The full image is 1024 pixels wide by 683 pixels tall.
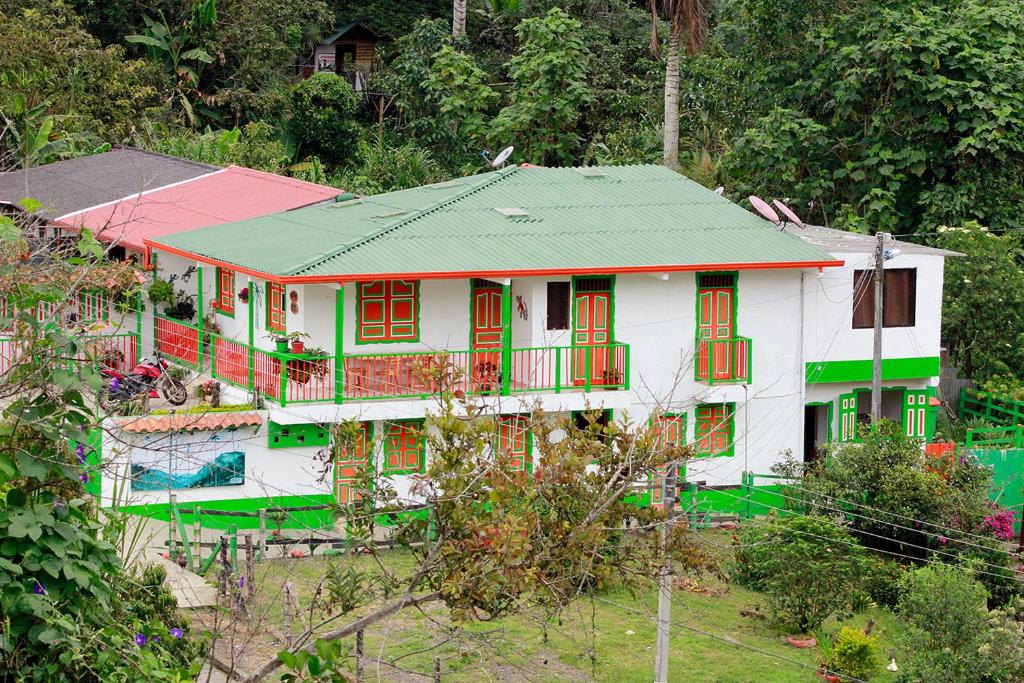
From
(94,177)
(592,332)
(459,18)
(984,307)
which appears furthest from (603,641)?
(459,18)

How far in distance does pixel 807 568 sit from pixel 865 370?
7.08 meters

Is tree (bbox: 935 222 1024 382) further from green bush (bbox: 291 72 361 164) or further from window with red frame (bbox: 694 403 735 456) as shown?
green bush (bbox: 291 72 361 164)

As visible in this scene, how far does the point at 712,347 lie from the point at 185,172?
42.9ft

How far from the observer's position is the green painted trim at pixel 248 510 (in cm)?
2352

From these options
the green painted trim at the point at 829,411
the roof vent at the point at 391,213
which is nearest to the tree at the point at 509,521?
the roof vent at the point at 391,213

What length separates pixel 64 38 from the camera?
145ft

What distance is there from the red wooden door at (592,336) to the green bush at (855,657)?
6887mm

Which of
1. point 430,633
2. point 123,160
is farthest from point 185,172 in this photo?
point 430,633

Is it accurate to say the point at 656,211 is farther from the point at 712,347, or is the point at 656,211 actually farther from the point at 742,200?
the point at 742,200

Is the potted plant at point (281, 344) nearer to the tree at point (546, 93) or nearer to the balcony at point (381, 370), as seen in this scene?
the balcony at point (381, 370)

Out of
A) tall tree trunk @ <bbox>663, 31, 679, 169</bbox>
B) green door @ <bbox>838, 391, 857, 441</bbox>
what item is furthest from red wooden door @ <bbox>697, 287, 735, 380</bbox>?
tall tree trunk @ <bbox>663, 31, 679, 169</bbox>

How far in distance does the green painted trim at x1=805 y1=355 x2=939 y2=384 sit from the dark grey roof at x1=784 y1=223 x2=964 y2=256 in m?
1.92

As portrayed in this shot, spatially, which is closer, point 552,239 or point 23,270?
point 23,270

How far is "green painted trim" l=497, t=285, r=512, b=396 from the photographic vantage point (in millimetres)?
26047
